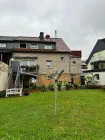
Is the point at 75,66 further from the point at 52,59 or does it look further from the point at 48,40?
the point at 48,40

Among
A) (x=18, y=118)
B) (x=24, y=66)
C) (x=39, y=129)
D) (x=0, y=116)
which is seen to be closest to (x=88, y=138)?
(x=39, y=129)

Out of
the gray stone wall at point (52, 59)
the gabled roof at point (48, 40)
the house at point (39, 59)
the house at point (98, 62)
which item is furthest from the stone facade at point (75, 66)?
the house at point (98, 62)

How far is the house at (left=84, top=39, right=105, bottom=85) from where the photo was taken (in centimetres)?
3903

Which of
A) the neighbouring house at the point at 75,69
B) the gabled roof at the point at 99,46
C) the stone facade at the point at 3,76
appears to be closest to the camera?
the stone facade at the point at 3,76

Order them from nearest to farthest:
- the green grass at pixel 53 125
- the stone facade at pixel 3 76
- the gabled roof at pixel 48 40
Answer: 1. the green grass at pixel 53 125
2. the stone facade at pixel 3 76
3. the gabled roof at pixel 48 40

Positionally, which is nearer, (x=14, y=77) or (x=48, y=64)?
(x=14, y=77)

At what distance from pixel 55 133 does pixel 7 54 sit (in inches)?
1256

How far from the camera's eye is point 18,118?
11719 millimetres

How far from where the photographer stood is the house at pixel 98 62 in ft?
128

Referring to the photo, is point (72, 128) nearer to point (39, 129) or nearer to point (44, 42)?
point (39, 129)

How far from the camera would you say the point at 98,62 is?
42.9 meters

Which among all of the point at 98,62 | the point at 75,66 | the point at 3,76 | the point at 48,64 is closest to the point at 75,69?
the point at 75,66

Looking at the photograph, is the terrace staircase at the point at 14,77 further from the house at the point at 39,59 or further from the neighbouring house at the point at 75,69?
the neighbouring house at the point at 75,69

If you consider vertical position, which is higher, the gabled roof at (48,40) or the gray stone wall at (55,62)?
the gabled roof at (48,40)
